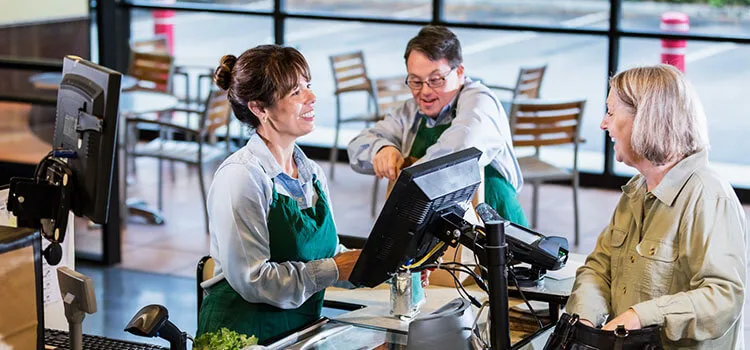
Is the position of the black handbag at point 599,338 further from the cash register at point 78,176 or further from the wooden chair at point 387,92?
the wooden chair at point 387,92

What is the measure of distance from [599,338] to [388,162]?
133 centimetres

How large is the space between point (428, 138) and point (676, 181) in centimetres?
129

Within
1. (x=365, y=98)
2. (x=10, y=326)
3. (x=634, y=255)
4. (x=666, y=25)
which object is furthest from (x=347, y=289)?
(x=365, y=98)

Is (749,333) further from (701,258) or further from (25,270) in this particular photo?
(25,270)

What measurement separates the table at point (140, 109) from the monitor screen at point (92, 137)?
3.34m

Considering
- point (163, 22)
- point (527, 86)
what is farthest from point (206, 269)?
point (163, 22)

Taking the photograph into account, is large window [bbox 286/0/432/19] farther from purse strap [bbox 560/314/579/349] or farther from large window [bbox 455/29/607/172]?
purse strap [bbox 560/314/579/349]

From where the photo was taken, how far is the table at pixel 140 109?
6.44 metres

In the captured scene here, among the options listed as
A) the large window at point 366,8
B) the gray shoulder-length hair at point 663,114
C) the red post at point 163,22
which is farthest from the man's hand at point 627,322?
the red post at point 163,22

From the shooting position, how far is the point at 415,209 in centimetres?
231

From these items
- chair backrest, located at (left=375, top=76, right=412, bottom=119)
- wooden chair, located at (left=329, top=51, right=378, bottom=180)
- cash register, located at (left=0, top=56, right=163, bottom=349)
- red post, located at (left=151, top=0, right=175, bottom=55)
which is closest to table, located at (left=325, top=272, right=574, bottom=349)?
cash register, located at (left=0, top=56, right=163, bottom=349)

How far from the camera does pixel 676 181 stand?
97.9 inches

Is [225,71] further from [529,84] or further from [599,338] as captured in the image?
[529,84]

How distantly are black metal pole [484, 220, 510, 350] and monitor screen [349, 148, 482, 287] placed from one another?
0.11 metres
